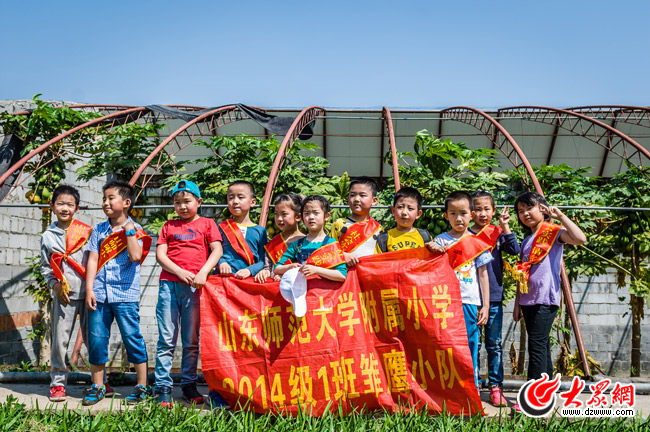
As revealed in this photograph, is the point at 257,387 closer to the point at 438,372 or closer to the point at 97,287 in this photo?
the point at 438,372

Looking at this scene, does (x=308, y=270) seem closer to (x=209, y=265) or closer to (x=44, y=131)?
(x=209, y=265)

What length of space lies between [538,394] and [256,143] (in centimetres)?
526

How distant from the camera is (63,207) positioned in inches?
144

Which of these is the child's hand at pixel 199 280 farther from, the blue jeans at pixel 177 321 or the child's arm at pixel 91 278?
the child's arm at pixel 91 278

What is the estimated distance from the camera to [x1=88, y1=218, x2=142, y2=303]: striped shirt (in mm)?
3443

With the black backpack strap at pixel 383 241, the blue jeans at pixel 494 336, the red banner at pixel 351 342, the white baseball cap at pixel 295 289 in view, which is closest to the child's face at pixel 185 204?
the red banner at pixel 351 342

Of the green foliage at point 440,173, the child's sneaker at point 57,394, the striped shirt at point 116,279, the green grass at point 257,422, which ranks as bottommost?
the child's sneaker at point 57,394

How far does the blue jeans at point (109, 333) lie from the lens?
342cm

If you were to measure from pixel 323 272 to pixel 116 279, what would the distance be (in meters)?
1.51

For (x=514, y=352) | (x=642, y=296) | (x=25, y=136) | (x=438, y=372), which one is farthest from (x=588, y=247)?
(x=25, y=136)

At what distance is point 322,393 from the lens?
3.03 metres

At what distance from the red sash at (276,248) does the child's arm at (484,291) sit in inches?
53.5

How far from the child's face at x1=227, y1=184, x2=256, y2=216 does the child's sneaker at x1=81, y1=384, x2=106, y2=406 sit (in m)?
1.51

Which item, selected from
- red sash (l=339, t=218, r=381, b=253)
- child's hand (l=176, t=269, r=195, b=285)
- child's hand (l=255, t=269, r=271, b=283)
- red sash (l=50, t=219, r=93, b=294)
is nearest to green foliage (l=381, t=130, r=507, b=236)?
red sash (l=339, t=218, r=381, b=253)
